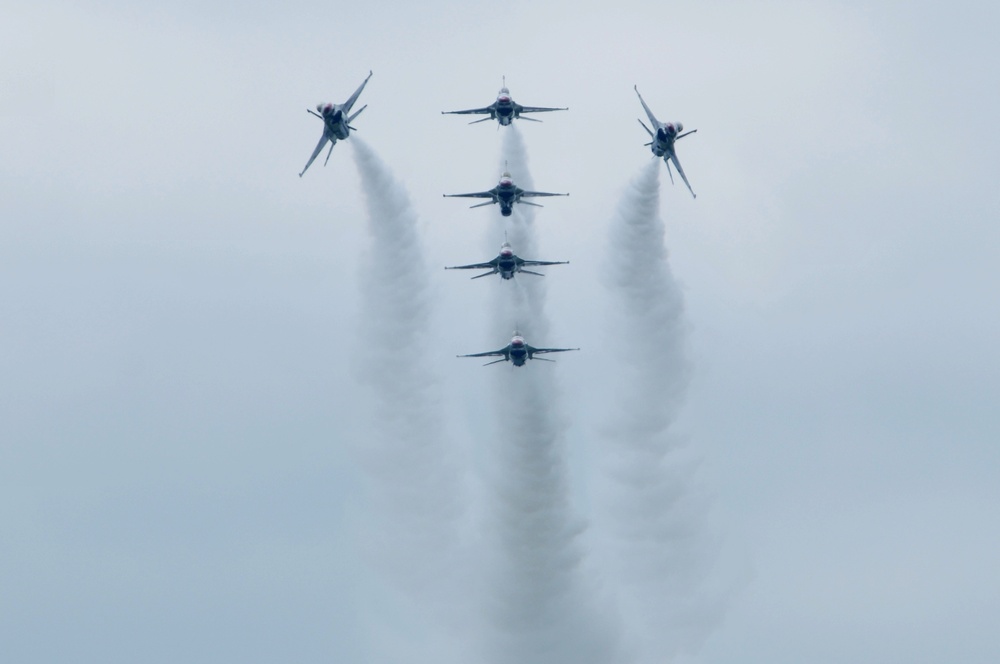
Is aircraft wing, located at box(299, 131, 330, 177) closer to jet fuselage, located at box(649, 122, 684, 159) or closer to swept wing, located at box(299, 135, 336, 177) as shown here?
swept wing, located at box(299, 135, 336, 177)

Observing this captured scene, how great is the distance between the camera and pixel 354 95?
7785 inches

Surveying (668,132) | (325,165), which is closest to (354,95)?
(325,165)

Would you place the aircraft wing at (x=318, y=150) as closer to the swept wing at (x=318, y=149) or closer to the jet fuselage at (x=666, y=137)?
the swept wing at (x=318, y=149)

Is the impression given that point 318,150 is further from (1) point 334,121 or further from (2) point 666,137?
(2) point 666,137

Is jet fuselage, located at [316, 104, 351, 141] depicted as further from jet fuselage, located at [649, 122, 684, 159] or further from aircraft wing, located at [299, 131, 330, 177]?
jet fuselage, located at [649, 122, 684, 159]

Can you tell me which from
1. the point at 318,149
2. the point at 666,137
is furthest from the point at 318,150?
the point at 666,137

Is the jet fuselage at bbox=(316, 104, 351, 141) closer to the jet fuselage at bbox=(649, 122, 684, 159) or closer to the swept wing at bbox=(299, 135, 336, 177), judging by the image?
the swept wing at bbox=(299, 135, 336, 177)

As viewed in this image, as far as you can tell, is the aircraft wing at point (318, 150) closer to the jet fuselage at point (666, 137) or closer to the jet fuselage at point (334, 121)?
the jet fuselage at point (334, 121)

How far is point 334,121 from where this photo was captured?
196 metres

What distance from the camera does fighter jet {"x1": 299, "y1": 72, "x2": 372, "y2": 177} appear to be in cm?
19588

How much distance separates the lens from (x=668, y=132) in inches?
7785

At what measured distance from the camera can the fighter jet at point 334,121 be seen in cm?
19588

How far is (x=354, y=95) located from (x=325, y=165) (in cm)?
478

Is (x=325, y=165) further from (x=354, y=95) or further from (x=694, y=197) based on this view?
(x=694, y=197)
